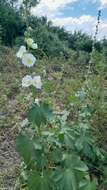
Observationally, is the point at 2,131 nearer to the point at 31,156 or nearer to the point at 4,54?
the point at 31,156

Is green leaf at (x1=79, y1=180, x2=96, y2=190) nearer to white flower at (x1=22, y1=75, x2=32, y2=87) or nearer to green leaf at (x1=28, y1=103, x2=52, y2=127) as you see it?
green leaf at (x1=28, y1=103, x2=52, y2=127)

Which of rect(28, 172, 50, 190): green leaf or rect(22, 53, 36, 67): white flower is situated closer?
rect(28, 172, 50, 190): green leaf

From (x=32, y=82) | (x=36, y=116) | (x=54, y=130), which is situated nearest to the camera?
(x=36, y=116)

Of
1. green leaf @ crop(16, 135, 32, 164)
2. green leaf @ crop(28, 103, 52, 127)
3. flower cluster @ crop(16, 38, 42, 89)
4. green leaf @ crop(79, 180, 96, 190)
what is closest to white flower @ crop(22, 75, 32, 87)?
flower cluster @ crop(16, 38, 42, 89)

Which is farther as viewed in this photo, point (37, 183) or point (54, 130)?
point (54, 130)

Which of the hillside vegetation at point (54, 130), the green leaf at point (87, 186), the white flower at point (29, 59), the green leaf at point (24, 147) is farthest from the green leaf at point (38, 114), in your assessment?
the green leaf at point (87, 186)

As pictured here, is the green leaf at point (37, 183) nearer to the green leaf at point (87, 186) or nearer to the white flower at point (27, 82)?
the green leaf at point (87, 186)

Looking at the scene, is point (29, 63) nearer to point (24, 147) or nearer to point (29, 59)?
point (29, 59)

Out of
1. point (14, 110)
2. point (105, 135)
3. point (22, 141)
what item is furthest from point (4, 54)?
point (22, 141)

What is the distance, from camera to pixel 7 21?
854cm

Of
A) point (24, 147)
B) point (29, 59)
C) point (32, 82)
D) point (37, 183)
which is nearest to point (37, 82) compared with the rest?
point (32, 82)

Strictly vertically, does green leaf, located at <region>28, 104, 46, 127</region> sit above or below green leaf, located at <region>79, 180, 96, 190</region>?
above

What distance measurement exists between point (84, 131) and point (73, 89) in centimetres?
172

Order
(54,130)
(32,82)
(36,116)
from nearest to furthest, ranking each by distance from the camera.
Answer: (36,116), (32,82), (54,130)
